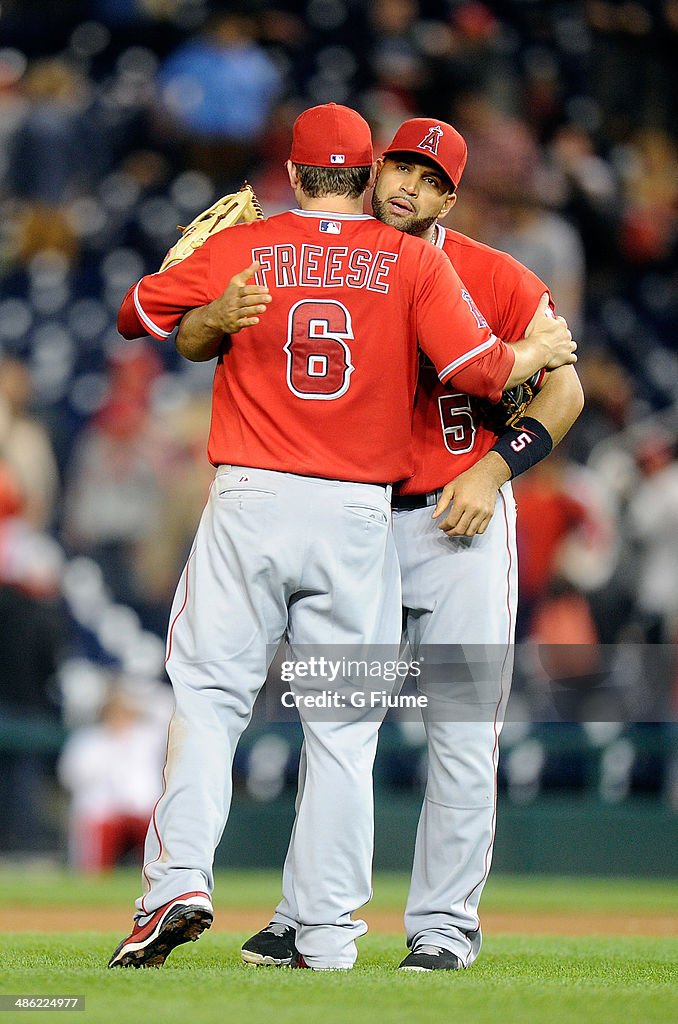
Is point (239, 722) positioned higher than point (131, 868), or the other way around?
point (239, 722)

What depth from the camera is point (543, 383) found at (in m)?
3.43

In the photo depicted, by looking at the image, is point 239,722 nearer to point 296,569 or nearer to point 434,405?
point 296,569

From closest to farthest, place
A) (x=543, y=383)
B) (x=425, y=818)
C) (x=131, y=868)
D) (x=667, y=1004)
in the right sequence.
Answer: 1. (x=667, y=1004)
2. (x=425, y=818)
3. (x=543, y=383)
4. (x=131, y=868)

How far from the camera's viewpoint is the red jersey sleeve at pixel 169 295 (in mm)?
3129

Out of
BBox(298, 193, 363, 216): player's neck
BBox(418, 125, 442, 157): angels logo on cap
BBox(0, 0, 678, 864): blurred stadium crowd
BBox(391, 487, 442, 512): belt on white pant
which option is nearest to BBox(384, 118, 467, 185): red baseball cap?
BBox(418, 125, 442, 157): angels logo on cap

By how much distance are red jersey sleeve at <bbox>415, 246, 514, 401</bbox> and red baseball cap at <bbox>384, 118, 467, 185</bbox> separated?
27 cm

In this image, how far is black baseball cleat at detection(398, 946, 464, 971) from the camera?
9.86 ft

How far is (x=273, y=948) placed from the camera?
3.11 m

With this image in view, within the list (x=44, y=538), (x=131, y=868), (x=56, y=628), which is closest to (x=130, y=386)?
(x=44, y=538)

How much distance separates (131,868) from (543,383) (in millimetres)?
4503

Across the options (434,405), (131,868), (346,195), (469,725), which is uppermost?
(346,195)

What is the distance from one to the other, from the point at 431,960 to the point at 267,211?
20.6ft

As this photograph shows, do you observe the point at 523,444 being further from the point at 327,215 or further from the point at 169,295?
the point at 169,295

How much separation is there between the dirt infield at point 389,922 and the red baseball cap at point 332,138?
7.65ft
